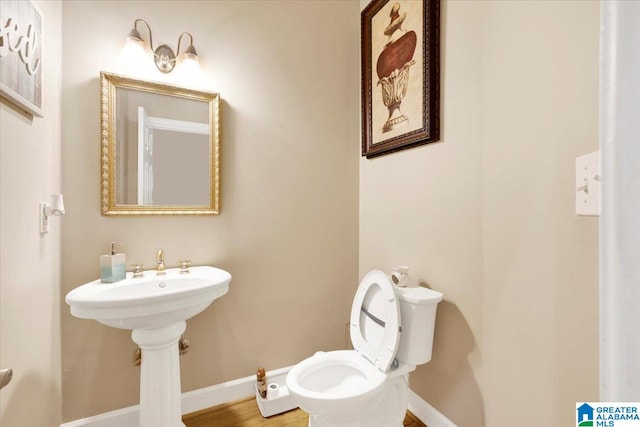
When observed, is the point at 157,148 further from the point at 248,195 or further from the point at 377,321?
the point at 377,321

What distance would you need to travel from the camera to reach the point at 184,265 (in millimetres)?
Result: 1590

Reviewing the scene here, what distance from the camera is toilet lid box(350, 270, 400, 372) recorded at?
1367 mm

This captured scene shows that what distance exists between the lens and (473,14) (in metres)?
1.33

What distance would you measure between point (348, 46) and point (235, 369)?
2.29 m

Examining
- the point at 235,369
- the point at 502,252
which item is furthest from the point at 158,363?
the point at 502,252

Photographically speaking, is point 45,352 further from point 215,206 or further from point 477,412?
point 477,412

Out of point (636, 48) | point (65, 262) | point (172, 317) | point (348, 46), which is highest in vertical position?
point (348, 46)

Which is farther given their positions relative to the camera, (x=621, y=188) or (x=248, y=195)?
(x=248, y=195)

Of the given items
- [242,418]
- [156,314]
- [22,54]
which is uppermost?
[22,54]

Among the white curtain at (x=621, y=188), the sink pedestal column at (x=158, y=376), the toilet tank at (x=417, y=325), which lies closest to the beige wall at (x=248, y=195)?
the sink pedestal column at (x=158, y=376)

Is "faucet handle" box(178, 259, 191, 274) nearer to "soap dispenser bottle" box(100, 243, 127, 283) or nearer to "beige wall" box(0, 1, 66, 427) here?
"soap dispenser bottle" box(100, 243, 127, 283)

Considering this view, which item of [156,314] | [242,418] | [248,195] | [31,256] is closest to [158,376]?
[156,314]

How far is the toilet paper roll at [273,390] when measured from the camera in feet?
5.65

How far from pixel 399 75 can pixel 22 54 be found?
1.64 meters
